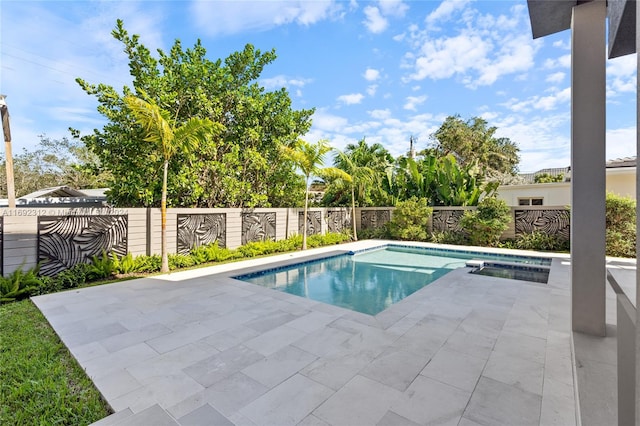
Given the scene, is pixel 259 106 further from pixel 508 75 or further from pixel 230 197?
pixel 508 75

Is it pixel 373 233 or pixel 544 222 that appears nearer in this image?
pixel 544 222

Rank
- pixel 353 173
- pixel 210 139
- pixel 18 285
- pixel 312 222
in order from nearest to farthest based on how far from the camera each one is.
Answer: pixel 18 285, pixel 210 139, pixel 312 222, pixel 353 173

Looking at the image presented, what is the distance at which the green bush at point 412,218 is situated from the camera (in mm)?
13289

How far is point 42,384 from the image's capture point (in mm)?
2824

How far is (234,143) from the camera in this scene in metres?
10.7

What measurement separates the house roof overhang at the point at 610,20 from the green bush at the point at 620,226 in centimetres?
824

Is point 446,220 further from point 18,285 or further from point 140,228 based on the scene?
point 18,285

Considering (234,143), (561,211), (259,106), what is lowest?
(561,211)

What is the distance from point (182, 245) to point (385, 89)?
12.8 metres

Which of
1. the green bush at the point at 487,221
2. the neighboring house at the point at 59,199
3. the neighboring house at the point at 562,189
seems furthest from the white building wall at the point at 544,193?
the neighboring house at the point at 59,199

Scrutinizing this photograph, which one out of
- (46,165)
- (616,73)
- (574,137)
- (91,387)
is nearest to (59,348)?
(91,387)

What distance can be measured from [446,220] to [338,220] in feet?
16.8

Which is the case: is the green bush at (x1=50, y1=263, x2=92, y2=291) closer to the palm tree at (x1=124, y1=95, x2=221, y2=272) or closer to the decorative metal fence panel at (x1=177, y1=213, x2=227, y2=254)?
the palm tree at (x1=124, y1=95, x2=221, y2=272)

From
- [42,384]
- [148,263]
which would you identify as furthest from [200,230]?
[42,384]
